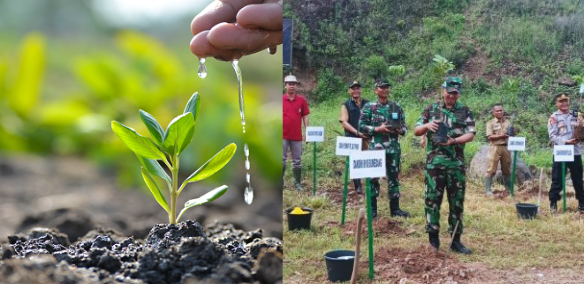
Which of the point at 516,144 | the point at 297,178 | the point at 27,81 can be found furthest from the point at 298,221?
the point at 27,81

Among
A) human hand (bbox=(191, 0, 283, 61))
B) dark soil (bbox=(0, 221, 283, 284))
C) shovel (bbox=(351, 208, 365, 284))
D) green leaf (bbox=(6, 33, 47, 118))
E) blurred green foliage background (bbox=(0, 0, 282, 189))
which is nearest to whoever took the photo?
dark soil (bbox=(0, 221, 283, 284))

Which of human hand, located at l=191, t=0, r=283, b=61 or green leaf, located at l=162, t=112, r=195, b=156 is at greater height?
human hand, located at l=191, t=0, r=283, b=61

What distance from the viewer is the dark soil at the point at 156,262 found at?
1.44 m

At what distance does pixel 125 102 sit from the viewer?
203 inches

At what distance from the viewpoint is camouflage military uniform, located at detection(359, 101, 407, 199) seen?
1835mm

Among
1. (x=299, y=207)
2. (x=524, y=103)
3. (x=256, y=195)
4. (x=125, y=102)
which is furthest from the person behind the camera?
(x=125, y=102)

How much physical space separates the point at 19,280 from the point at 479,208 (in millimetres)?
1255

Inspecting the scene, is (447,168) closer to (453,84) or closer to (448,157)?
(448,157)

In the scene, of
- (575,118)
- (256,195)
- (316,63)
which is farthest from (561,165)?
(256,195)

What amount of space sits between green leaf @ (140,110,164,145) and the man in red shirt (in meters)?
0.35

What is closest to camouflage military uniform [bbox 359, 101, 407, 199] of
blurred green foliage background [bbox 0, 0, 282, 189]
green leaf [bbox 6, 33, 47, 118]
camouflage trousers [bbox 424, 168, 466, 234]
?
camouflage trousers [bbox 424, 168, 466, 234]

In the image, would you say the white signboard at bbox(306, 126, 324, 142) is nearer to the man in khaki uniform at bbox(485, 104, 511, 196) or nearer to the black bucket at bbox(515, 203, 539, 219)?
the man in khaki uniform at bbox(485, 104, 511, 196)

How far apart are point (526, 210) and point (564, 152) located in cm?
23

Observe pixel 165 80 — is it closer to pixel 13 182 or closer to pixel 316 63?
pixel 13 182
